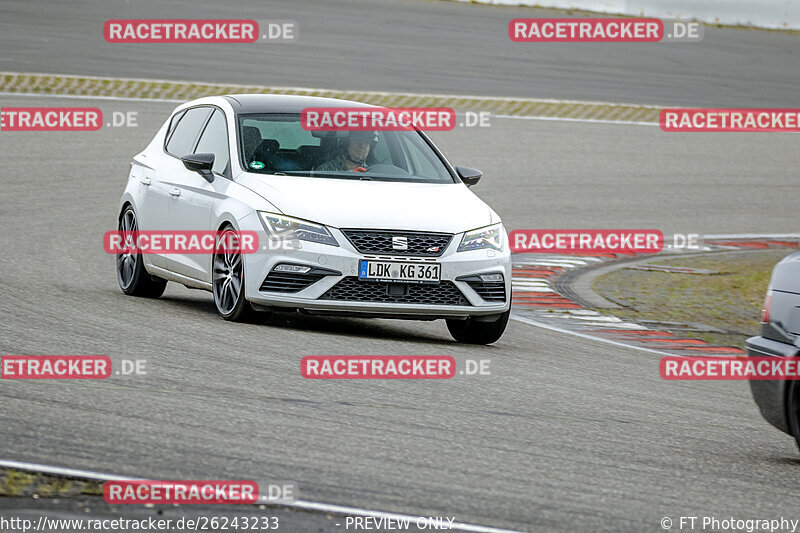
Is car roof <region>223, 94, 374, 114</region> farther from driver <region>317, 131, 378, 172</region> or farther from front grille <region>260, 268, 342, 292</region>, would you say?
front grille <region>260, 268, 342, 292</region>

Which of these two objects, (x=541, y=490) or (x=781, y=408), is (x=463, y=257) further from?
(x=541, y=490)

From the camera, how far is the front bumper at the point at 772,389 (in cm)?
700

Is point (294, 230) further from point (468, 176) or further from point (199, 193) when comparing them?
point (468, 176)

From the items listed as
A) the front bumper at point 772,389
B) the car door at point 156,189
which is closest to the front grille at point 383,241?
the car door at point 156,189

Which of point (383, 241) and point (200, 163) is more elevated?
point (200, 163)

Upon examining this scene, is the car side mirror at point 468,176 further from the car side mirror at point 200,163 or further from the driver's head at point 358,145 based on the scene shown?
the car side mirror at point 200,163

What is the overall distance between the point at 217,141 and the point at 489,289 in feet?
8.12

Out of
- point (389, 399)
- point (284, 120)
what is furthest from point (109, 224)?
point (389, 399)

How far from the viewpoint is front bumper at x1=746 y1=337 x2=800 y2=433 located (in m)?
7.00

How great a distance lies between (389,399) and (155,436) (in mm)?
1705

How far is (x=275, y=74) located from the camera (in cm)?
2506

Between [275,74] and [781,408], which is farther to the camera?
[275,74]

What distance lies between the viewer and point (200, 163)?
1057 cm

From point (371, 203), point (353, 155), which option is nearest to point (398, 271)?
point (371, 203)
